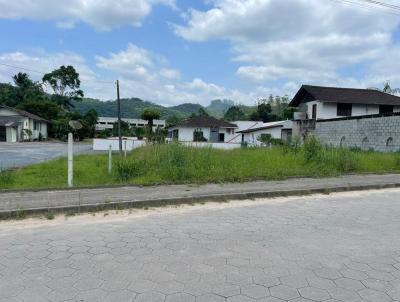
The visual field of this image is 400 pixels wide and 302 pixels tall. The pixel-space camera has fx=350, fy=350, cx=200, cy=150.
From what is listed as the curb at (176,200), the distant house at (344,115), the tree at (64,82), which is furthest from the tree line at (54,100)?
the curb at (176,200)

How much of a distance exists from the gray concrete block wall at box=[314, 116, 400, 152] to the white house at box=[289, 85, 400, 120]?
4.87 m

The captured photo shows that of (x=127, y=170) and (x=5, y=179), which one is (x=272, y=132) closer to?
(x=127, y=170)

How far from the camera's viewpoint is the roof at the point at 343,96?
3603cm

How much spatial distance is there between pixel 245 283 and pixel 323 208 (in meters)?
4.58

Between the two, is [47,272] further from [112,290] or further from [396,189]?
[396,189]

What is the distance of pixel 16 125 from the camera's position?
50469mm

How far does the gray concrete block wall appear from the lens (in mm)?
22744

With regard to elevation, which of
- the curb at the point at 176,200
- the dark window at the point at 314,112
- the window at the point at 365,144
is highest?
the dark window at the point at 314,112

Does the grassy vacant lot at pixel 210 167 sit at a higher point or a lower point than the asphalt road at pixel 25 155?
higher

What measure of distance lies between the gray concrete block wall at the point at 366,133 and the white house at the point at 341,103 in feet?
16.0

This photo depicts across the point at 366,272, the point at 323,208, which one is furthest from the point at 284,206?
the point at 366,272

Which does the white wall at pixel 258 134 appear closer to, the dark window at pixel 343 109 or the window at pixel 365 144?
the dark window at pixel 343 109

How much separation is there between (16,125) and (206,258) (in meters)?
53.3

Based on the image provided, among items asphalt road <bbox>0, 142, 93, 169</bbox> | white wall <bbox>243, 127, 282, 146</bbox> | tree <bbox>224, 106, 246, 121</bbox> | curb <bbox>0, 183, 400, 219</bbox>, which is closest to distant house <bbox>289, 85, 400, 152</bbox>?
white wall <bbox>243, 127, 282, 146</bbox>
